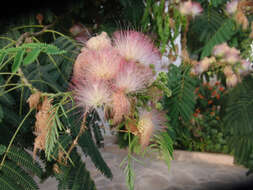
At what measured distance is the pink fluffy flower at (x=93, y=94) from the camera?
265 millimetres

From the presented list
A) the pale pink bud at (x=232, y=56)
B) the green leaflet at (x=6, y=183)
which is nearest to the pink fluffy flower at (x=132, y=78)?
the green leaflet at (x=6, y=183)

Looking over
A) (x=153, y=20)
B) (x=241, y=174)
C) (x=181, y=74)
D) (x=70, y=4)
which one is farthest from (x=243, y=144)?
(x=241, y=174)

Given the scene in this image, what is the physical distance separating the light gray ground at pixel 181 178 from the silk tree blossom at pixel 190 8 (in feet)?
5.46

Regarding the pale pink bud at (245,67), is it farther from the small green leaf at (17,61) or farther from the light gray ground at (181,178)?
the light gray ground at (181,178)

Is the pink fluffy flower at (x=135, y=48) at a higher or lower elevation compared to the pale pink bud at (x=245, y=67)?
lower

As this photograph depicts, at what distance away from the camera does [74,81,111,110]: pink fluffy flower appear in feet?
0.87

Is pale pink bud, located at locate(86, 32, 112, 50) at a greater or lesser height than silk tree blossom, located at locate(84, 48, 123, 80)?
greater

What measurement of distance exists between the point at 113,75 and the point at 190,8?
2.31 ft

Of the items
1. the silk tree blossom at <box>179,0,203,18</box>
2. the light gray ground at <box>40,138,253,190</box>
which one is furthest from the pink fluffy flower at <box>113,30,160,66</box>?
the light gray ground at <box>40,138,253,190</box>

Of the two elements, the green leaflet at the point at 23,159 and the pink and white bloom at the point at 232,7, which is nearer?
the green leaflet at the point at 23,159

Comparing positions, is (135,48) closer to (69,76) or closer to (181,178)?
(69,76)

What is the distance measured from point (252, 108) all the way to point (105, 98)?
84 centimetres

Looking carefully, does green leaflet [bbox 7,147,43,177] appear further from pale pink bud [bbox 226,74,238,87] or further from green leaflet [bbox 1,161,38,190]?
pale pink bud [bbox 226,74,238,87]

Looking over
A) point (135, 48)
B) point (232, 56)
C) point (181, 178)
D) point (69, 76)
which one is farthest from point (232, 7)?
point (181, 178)
